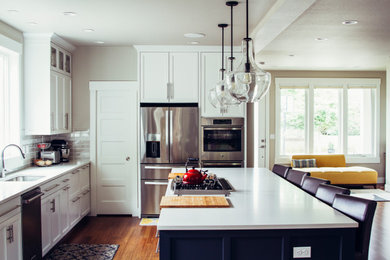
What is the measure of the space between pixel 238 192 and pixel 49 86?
9.30ft

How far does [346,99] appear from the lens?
7.83m

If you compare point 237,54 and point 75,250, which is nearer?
Result: point 75,250

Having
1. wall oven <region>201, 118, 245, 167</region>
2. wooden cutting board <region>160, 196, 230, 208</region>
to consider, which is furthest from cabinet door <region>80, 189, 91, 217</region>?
wooden cutting board <region>160, 196, 230, 208</region>

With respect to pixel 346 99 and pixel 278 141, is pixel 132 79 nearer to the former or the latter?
pixel 278 141

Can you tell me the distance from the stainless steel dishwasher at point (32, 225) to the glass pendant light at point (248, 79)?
6.78ft

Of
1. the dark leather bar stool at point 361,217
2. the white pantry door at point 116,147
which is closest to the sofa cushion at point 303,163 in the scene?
the white pantry door at point 116,147

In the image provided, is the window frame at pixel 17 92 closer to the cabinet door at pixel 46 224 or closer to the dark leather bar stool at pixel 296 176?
the cabinet door at pixel 46 224

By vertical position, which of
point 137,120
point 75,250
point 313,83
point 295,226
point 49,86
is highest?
point 313,83

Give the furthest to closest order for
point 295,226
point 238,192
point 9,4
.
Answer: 1. point 9,4
2. point 238,192
3. point 295,226

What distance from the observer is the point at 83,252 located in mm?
3596

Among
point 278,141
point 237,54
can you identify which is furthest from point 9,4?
point 278,141

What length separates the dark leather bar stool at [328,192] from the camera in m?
2.40

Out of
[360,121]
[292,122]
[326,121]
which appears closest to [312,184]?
[292,122]

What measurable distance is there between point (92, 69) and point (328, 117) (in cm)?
549
